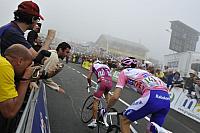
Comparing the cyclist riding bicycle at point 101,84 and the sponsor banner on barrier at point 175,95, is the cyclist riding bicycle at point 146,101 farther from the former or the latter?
the sponsor banner on barrier at point 175,95

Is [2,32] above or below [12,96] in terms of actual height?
above

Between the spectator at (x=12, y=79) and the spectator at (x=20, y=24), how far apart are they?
68 cm

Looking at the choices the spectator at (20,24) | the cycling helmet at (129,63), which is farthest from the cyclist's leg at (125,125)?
→ the spectator at (20,24)

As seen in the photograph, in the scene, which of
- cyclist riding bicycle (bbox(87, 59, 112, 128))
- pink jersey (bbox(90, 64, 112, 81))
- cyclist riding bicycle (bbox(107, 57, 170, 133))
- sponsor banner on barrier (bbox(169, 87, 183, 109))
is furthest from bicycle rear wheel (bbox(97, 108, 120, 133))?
sponsor banner on barrier (bbox(169, 87, 183, 109))

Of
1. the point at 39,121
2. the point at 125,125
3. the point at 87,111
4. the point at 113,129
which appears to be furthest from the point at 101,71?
the point at 39,121

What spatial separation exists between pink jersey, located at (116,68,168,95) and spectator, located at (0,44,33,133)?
2.01 meters

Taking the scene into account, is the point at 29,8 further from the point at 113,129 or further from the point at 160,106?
the point at 113,129

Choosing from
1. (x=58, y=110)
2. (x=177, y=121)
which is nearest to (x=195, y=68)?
(x=177, y=121)

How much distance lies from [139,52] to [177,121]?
99.0 m

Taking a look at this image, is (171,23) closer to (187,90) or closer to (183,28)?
(183,28)

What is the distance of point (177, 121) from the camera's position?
9.41 metres

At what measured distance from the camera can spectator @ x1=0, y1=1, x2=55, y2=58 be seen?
313 cm

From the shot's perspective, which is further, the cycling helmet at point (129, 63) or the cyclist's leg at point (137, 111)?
the cycling helmet at point (129, 63)

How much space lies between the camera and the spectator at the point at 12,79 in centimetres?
227
